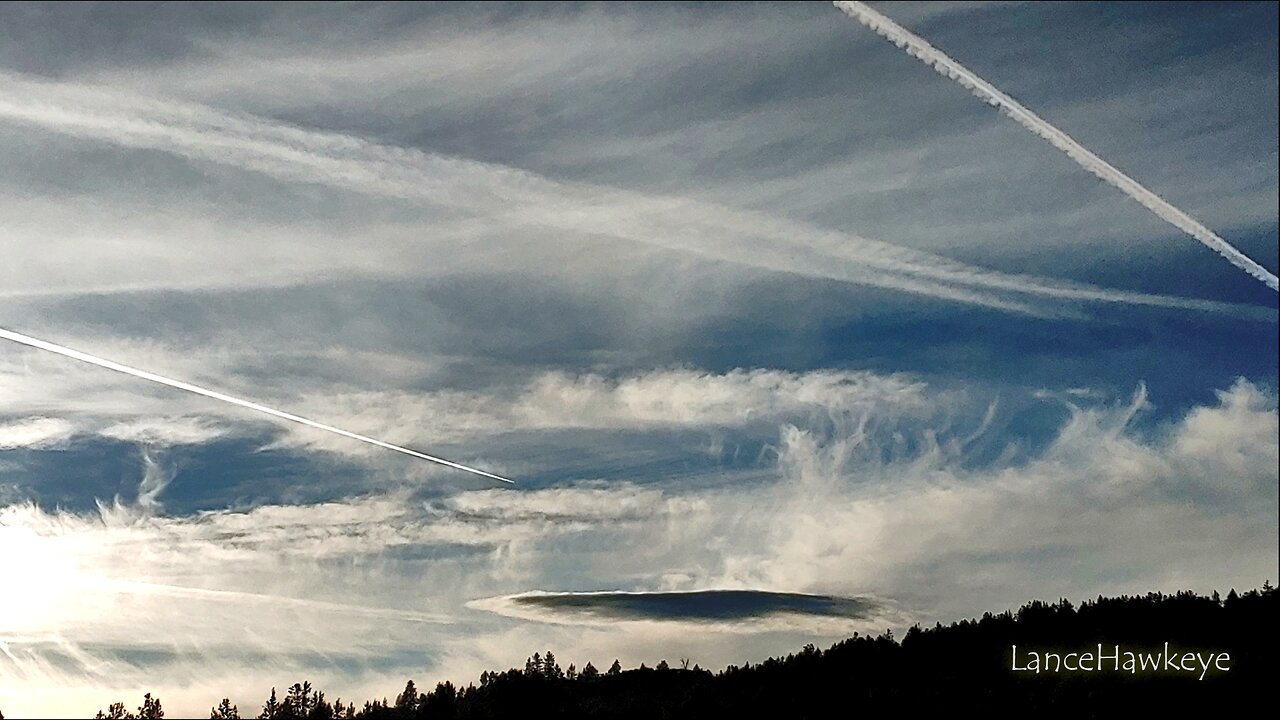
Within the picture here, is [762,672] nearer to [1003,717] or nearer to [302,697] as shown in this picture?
[1003,717]

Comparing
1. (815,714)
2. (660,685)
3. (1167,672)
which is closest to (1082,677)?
(1167,672)

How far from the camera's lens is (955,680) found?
4530 inches

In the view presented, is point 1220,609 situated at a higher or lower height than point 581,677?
higher

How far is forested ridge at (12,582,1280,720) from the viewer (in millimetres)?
99250

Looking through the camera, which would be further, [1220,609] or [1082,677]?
[1220,609]

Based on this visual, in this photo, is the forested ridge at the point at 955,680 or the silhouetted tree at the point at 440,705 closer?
the forested ridge at the point at 955,680

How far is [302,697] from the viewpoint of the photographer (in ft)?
355

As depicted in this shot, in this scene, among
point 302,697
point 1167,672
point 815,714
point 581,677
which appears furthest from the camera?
point 581,677

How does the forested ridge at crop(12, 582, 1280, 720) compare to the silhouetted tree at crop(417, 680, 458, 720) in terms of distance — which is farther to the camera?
the silhouetted tree at crop(417, 680, 458, 720)

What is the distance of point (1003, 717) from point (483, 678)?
211 ft

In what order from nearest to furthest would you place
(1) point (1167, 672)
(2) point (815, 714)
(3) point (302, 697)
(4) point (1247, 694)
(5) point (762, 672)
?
(4) point (1247, 694), (1) point (1167, 672), (3) point (302, 697), (2) point (815, 714), (5) point (762, 672)

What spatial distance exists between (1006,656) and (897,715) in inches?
691

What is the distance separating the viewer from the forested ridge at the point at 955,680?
99250 mm

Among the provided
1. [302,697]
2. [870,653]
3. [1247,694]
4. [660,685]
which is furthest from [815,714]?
[302,697]
